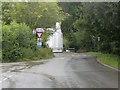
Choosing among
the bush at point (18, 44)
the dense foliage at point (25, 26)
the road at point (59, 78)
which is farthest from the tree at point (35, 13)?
Answer: the road at point (59, 78)

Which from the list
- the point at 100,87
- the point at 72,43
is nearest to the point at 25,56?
the point at 100,87

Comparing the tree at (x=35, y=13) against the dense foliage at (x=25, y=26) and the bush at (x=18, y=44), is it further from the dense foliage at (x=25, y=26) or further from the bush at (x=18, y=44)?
the bush at (x=18, y=44)

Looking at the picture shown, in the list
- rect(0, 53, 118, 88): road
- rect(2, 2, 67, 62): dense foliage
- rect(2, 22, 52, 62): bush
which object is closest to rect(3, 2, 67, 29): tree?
rect(2, 2, 67, 62): dense foliage

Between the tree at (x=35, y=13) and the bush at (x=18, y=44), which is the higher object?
the tree at (x=35, y=13)

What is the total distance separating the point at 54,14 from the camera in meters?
52.9

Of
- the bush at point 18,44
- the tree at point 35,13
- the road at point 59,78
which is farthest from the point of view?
the tree at point 35,13

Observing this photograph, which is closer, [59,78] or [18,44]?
[59,78]

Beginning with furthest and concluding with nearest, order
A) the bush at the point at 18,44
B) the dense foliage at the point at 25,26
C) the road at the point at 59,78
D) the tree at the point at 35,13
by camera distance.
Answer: the tree at the point at 35,13
the dense foliage at the point at 25,26
the bush at the point at 18,44
the road at the point at 59,78

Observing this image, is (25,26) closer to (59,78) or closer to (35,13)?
(35,13)

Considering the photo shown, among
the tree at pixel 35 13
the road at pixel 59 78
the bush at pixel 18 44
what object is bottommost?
the road at pixel 59 78

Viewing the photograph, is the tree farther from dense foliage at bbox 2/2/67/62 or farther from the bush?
the bush

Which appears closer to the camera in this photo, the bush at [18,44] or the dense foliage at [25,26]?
the bush at [18,44]

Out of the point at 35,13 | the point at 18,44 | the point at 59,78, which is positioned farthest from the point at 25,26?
the point at 59,78

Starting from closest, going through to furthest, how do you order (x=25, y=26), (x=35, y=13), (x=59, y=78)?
(x=59, y=78) → (x=25, y=26) → (x=35, y=13)
